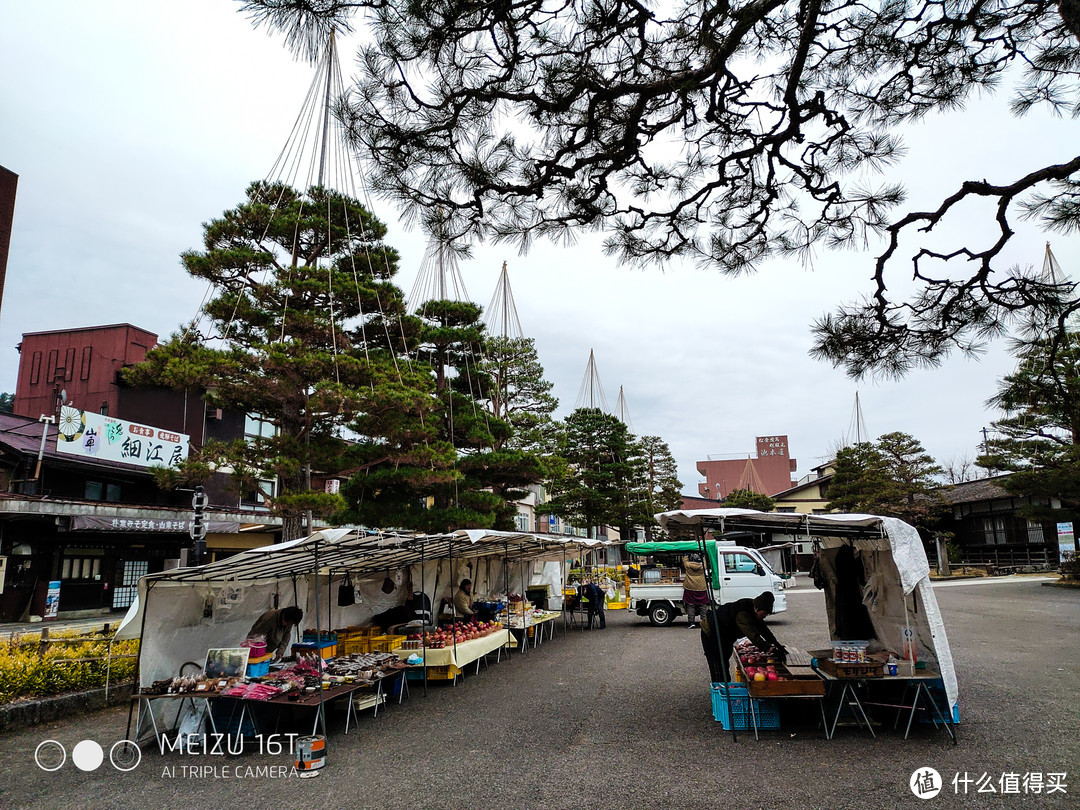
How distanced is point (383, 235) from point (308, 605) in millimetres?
8402

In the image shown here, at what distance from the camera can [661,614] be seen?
1536 centimetres

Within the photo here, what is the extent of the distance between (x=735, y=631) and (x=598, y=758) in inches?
82.6

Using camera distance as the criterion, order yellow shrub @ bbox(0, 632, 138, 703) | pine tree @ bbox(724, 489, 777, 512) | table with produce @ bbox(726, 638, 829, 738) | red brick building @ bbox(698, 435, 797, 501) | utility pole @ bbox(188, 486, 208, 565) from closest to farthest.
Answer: table with produce @ bbox(726, 638, 829, 738) < yellow shrub @ bbox(0, 632, 138, 703) < utility pole @ bbox(188, 486, 208, 565) < pine tree @ bbox(724, 489, 777, 512) < red brick building @ bbox(698, 435, 797, 501)

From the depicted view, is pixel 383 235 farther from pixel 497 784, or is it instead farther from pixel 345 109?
pixel 497 784

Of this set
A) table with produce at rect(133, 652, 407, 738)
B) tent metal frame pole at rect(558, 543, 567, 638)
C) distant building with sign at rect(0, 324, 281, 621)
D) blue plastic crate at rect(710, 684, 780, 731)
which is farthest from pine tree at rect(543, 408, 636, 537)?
blue plastic crate at rect(710, 684, 780, 731)

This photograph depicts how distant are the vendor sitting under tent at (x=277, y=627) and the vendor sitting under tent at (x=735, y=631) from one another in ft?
16.2

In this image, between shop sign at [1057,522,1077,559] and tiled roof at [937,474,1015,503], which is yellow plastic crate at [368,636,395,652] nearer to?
shop sign at [1057,522,1077,559]

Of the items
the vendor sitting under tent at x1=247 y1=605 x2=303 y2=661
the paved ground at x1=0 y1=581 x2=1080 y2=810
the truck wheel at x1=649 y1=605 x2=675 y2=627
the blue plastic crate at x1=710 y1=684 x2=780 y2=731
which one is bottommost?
the truck wheel at x1=649 y1=605 x2=675 y2=627

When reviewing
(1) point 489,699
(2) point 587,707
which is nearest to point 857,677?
(2) point 587,707

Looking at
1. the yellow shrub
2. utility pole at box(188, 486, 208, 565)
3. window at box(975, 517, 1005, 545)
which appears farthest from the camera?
window at box(975, 517, 1005, 545)

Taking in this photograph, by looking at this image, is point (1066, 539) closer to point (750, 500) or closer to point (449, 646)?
point (449, 646)

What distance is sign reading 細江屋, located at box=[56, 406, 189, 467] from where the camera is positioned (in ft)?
51.3

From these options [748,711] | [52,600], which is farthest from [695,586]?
[52,600]

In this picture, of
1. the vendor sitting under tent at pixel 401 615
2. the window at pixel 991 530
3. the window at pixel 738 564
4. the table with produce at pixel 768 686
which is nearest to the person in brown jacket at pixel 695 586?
the window at pixel 738 564
